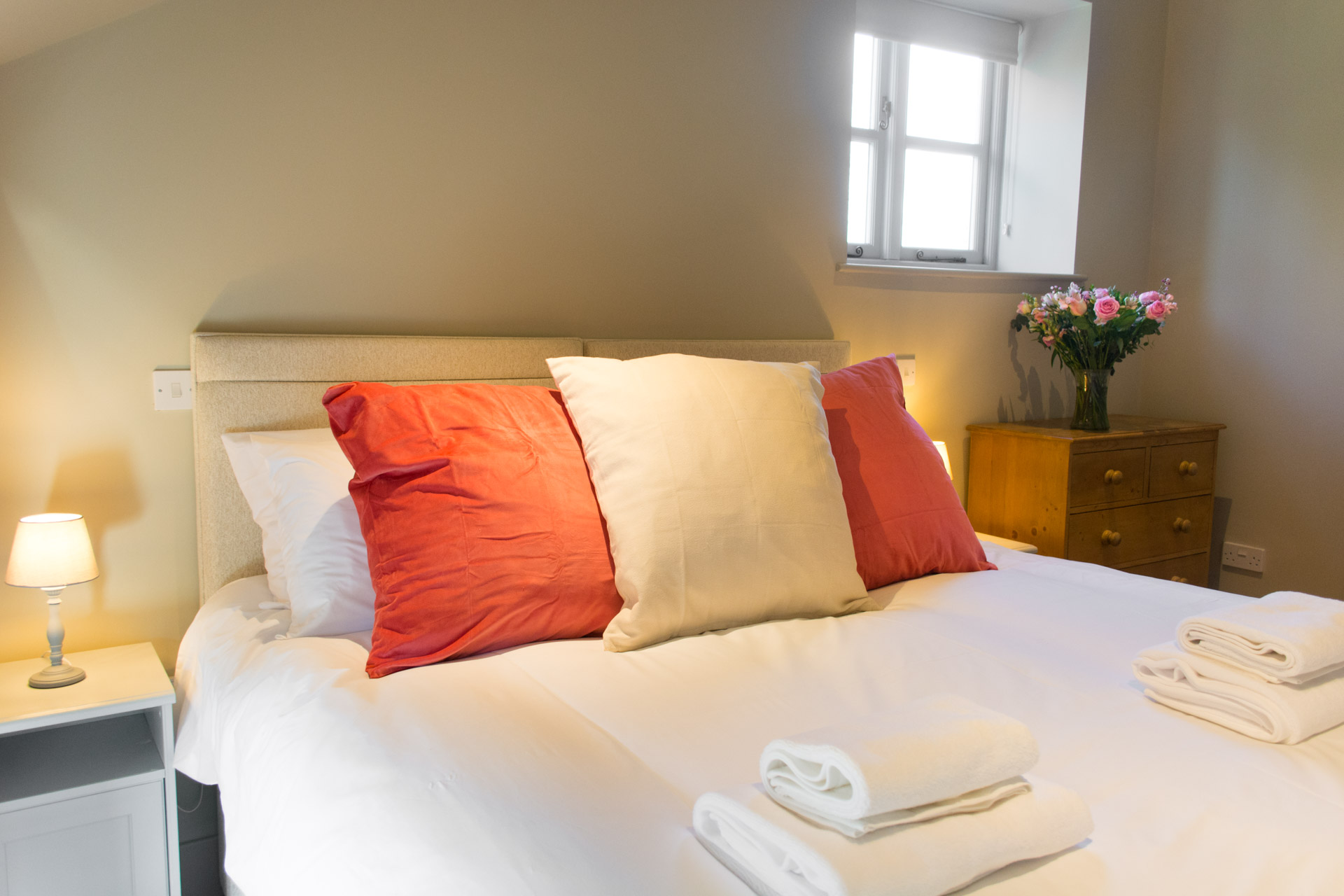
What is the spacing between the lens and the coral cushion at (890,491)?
180cm

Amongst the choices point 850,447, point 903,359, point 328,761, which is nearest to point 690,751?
point 328,761

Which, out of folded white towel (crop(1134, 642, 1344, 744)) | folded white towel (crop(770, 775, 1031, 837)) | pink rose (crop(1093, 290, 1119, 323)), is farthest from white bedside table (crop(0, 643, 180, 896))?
pink rose (crop(1093, 290, 1119, 323))

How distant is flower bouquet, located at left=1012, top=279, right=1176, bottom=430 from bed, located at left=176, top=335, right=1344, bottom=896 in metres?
1.16

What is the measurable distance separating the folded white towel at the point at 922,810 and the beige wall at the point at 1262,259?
110 inches

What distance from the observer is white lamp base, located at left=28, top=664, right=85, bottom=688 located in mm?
1563

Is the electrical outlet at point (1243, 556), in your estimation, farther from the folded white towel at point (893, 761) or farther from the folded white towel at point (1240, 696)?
the folded white towel at point (893, 761)

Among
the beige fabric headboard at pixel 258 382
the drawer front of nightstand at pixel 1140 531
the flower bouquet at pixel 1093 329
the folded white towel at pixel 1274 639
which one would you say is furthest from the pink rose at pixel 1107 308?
the beige fabric headboard at pixel 258 382

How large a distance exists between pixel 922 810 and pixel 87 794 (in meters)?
1.39

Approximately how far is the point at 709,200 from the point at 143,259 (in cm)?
135

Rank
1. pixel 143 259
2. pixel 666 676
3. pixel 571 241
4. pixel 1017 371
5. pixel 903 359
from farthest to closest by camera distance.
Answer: pixel 1017 371 < pixel 903 359 < pixel 571 241 < pixel 143 259 < pixel 666 676

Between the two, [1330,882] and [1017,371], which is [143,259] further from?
[1017,371]

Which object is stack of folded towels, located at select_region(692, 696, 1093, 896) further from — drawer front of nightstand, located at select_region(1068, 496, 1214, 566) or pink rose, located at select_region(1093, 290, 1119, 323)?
pink rose, located at select_region(1093, 290, 1119, 323)

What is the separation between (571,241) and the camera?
2.25 metres

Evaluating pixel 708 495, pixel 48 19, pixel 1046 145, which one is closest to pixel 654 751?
pixel 708 495
